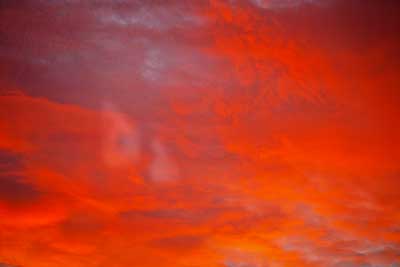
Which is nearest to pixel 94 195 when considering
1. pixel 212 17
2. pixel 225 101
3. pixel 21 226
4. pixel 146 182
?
pixel 146 182

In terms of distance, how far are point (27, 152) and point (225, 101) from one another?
635 cm

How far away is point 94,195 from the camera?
15484 mm

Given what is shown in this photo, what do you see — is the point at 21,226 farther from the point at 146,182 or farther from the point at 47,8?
the point at 47,8

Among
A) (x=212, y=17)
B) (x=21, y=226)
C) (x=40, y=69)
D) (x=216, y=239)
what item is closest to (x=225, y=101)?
(x=212, y=17)

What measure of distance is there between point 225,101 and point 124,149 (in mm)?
3559

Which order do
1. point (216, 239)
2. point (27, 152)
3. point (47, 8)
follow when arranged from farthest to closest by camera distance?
point (216, 239), point (27, 152), point (47, 8)

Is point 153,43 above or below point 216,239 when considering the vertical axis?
Result: above

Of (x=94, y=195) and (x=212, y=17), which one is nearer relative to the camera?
(x=212, y=17)

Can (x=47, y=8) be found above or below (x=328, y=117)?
above

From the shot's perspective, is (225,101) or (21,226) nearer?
(225,101)

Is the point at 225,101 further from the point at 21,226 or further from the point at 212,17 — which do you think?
the point at 21,226

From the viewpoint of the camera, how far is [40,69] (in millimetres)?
12945

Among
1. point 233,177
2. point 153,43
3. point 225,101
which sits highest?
point 153,43

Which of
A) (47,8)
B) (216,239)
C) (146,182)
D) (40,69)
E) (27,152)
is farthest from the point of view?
(216,239)
